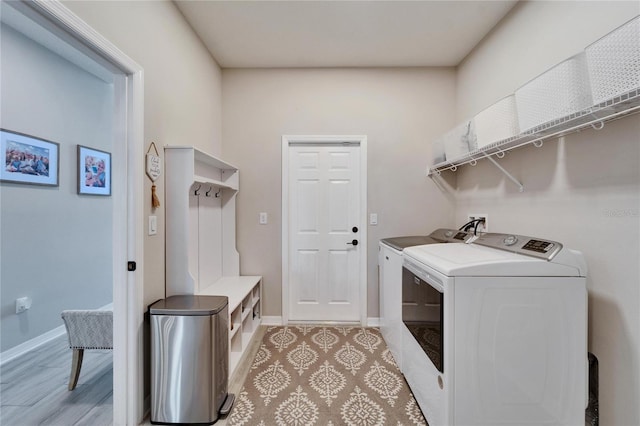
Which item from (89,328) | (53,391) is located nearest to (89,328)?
(89,328)

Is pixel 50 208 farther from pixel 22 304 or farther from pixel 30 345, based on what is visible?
pixel 30 345

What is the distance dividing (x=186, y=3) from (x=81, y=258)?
253 centimetres

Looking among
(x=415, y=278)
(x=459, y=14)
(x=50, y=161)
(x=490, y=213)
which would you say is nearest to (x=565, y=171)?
(x=490, y=213)

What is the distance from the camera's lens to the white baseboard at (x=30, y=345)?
6.63 ft

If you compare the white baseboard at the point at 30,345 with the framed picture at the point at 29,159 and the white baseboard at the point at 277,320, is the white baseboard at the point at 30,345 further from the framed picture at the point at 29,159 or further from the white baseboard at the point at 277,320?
the white baseboard at the point at 277,320

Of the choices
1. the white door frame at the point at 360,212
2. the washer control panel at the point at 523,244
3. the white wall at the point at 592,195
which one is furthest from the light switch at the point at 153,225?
the white wall at the point at 592,195

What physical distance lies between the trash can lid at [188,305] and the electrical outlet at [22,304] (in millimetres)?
1495

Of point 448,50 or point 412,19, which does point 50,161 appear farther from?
point 448,50

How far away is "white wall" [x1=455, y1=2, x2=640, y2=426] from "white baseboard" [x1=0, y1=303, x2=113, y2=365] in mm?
3833

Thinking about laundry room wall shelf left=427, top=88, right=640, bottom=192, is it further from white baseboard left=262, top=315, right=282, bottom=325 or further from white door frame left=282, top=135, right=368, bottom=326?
white baseboard left=262, top=315, right=282, bottom=325

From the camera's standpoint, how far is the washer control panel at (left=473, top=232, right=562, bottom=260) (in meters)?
1.29

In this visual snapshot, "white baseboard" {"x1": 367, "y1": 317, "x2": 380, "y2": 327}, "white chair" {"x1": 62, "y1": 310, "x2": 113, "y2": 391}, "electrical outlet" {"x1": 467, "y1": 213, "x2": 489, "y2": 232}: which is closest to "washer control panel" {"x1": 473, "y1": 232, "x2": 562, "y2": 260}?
"electrical outlet" {"x1": 467, "y1": 213, "x2": 489, "y2": 232}

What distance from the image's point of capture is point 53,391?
174cm

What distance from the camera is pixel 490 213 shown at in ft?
7.13
